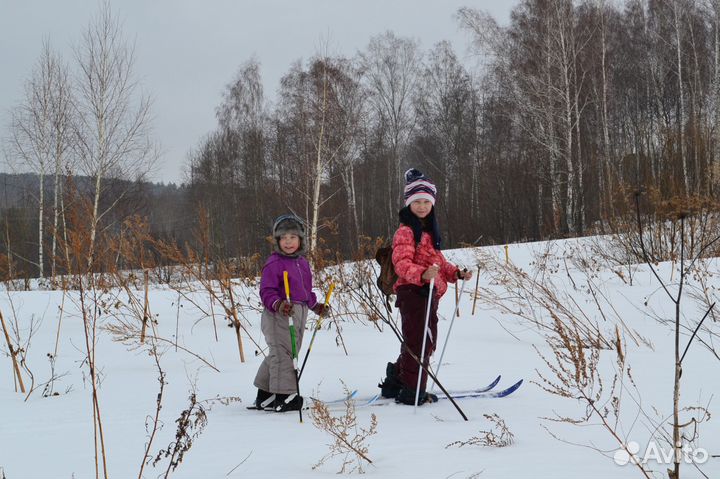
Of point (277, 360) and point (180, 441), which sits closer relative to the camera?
point (180, 441)

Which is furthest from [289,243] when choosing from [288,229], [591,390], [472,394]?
[591,390]

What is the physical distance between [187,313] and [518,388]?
17.0ft

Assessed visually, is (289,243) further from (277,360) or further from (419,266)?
(419,266)

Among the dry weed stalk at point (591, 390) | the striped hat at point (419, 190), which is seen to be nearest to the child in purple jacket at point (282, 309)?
the striped hat at point (419, 190)

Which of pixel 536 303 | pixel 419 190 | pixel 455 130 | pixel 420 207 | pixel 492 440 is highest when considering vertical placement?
pixel 455 130

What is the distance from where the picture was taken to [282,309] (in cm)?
311

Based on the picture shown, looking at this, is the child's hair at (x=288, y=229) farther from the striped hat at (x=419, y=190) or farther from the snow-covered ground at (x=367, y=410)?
the snow-covered ground at (x=367, y=410)

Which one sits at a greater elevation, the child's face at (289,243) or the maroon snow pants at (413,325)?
the child's face at (289,243)

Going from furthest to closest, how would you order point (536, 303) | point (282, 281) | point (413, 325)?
point (536, 303) → point (282, 281) → point (413, 325)

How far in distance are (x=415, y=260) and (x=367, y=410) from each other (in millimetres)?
938

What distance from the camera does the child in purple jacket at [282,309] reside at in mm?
3219

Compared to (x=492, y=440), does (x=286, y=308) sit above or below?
above

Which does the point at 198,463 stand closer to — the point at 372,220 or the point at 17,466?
the point at 17,466

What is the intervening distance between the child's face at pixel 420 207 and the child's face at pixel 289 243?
804 millimetres
